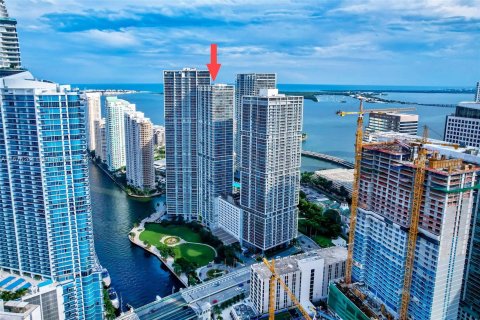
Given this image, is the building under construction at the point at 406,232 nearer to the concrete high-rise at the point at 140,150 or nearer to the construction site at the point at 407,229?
the construction site at the point at 407,229

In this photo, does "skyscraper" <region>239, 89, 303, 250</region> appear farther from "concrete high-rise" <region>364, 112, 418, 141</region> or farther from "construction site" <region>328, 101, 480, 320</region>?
"concrete high-rise" <region>364, 112, 418, 141</region>

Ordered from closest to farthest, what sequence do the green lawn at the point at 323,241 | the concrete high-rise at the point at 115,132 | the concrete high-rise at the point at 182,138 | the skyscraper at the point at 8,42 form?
the skyscraper at the point at 8,42 → the green lawn at the point at 323,241 → the concrete high-rise at the point at 182,138 → the concrete high-rise at the point at 115,132

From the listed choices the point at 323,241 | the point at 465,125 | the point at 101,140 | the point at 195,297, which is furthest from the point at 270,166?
the point at 101,140

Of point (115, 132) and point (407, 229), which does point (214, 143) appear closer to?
point (407, 229)

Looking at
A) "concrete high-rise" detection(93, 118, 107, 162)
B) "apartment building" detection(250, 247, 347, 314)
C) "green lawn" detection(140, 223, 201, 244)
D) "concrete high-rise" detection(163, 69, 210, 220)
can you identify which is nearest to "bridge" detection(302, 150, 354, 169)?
"concrete high-rise" detection(163, 69, 210, 220)

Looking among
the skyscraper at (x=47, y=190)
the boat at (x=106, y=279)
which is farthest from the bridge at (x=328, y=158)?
the skyscraper at (x=47, y=190)

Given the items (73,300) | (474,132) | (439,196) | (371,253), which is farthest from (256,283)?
(474,132)

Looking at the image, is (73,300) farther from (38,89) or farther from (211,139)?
(211,139)
